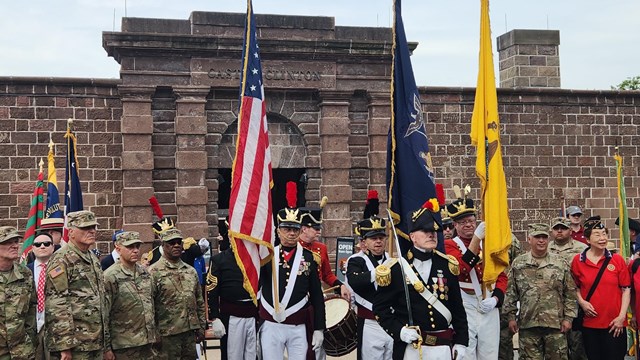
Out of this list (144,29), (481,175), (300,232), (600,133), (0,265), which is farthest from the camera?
(600,133)

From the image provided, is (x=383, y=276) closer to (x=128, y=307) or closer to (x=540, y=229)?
(x=128, y=307)

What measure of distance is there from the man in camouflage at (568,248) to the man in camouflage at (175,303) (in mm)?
3992

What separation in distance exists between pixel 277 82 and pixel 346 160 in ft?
6.32

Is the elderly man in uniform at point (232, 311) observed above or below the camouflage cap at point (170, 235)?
below

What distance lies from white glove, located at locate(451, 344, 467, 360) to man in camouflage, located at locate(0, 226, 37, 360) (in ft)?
11.6

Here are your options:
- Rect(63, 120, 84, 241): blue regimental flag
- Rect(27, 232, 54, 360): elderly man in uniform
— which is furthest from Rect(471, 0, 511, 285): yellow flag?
Rect(63, 120, 84, 241): blue regimental flag

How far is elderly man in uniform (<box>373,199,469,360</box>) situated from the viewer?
7836 millimetres

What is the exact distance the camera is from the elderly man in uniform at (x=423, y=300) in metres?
7.84

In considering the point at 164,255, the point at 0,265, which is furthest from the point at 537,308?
the point at 0,265

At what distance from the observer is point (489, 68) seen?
9.73 meters

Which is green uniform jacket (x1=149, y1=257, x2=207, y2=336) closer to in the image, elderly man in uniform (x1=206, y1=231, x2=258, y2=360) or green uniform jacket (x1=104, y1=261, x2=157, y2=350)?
elderly man in uniform (x1=206, y1=231, x2=258, y2=360)

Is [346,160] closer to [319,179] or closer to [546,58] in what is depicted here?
[319,179]

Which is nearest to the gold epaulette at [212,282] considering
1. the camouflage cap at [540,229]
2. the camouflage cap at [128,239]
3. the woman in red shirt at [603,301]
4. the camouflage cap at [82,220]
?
the camouflage cap at [128,239]

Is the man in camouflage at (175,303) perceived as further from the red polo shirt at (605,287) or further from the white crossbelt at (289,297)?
the red polo shirt at (605,287)
